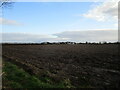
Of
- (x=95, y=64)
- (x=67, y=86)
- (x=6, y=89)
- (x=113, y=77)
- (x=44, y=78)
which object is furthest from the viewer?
(x=95, y=64)

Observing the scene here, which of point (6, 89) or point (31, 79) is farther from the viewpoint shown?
point (31, 79)

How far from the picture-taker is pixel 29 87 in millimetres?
19953

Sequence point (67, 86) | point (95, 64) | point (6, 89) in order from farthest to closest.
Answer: point (95, 64), point (67, 86), point (6, 89)

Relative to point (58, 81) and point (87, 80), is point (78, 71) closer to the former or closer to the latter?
point (87, 80)

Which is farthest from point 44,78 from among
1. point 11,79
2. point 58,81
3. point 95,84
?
point 95,84

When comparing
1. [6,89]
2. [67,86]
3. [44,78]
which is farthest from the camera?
[44,78]

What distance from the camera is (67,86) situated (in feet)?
69.9

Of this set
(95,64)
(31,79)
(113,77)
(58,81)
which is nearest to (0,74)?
(31,79)

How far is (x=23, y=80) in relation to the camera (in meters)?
21.5

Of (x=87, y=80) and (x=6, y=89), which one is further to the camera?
(x=87, y=80)

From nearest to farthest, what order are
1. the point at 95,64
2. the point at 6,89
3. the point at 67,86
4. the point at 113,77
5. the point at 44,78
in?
the point at 6,89 < the point at 67,86 < the point at 44,78 < the point at 113,77 < the point at 95,64

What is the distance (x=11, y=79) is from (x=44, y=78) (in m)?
3.05

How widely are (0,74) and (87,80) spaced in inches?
323

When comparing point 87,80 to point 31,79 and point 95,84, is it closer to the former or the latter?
point 95,84
